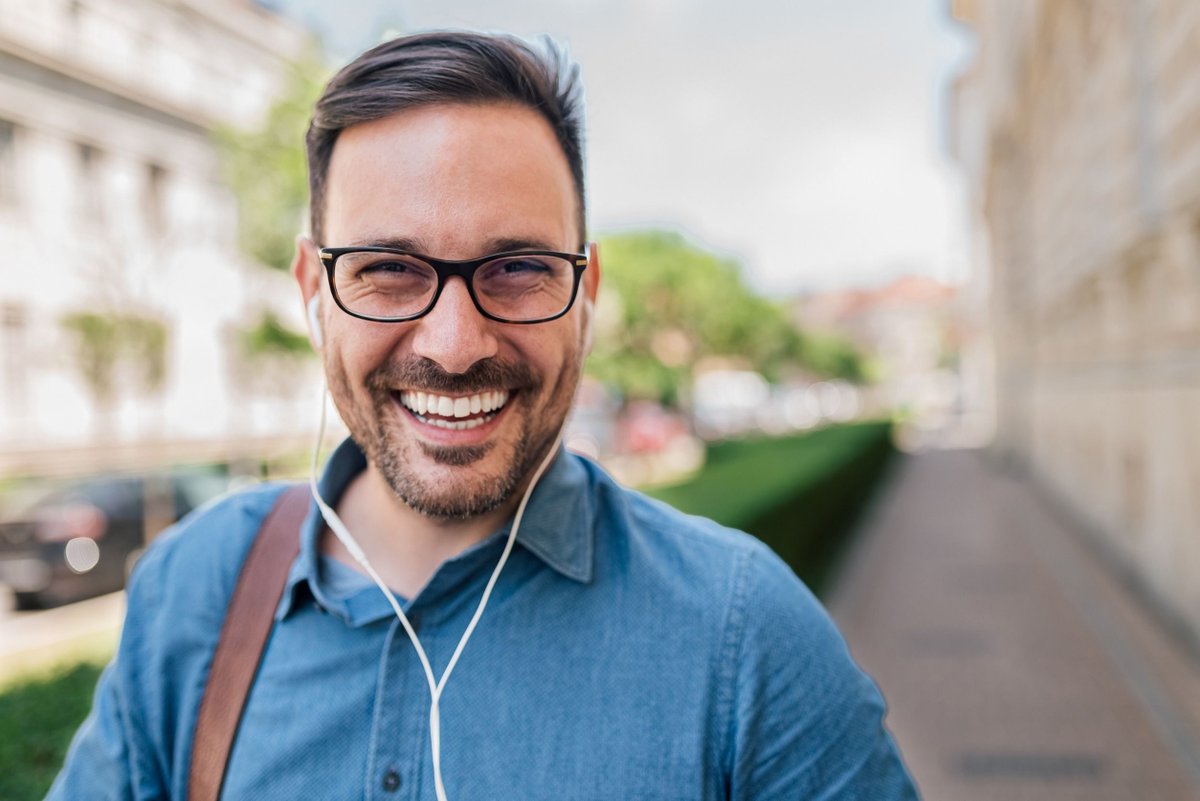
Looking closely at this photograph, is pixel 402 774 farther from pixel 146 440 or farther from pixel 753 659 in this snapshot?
pixel 146 440

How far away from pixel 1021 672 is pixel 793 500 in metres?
2.00

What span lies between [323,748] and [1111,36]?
32.5ft

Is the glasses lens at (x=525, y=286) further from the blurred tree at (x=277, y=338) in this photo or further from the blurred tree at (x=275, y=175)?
the blurred tree at (x=277, y=338)

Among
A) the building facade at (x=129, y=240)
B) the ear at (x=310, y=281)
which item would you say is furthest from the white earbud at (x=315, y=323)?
the building facade at (x=129, y=240)

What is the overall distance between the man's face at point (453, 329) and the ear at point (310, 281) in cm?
6

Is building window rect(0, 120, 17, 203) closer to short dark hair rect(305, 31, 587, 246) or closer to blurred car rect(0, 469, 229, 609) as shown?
blurred car rect(0, 469, 229, 609)

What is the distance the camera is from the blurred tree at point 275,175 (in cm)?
1545

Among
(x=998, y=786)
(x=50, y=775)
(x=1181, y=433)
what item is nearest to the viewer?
(x=50, y=775)

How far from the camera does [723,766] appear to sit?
4.12 ft

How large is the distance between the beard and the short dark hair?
34 cm

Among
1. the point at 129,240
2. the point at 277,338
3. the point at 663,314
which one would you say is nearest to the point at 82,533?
the point at 277,338

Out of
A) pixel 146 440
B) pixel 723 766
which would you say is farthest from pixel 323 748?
pixel 146 440

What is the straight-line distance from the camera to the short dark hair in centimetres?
131

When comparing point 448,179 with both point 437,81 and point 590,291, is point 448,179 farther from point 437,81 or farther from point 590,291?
point 590,291
